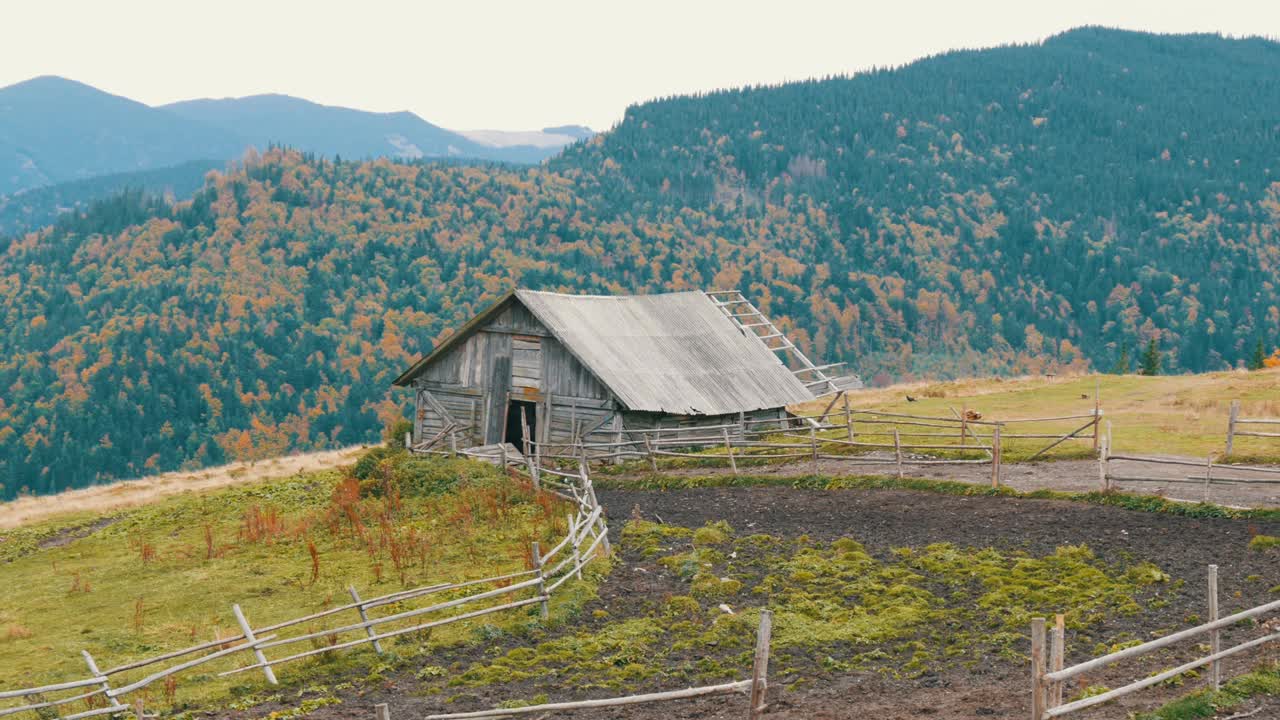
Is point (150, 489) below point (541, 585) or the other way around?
below

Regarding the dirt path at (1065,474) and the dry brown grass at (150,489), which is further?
the dry brown grass at (150,489)

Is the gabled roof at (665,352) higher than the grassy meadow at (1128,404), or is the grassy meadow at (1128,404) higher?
the gabled roof at (665,352)

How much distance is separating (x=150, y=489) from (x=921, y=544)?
31.1m

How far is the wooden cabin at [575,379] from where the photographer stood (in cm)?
3694

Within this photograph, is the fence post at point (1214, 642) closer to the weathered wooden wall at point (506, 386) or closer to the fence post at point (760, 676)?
the fence post at point (760, 676)

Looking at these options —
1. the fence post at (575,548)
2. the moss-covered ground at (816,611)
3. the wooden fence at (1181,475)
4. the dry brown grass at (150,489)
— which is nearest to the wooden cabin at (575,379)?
the dry brown grass at (150,489)

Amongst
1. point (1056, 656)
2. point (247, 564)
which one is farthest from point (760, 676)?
point (247, 564)

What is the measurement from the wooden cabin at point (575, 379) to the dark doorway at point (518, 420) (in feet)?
0.11

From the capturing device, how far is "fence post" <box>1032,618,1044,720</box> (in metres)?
12.3

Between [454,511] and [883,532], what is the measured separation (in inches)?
403

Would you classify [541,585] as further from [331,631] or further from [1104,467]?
[1104,467]

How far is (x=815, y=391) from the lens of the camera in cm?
4450

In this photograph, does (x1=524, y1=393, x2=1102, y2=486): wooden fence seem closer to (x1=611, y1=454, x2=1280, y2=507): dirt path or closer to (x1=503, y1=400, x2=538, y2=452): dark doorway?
(x1=611, y1=454, x2=1280, y2=507): dirt path

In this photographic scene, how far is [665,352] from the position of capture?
4097cm
